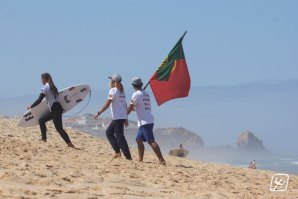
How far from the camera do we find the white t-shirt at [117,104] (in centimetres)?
1112

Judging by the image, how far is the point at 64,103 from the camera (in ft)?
43.9

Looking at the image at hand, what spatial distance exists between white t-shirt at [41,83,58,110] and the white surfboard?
0.49 m

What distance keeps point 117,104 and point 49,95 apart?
5.08ft

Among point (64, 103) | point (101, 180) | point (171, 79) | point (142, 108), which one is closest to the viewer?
point (101, 180)

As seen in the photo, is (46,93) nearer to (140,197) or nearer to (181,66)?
(181,66)

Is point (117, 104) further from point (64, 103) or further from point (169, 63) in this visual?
point (64, 103)

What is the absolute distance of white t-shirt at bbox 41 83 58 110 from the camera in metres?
12.1

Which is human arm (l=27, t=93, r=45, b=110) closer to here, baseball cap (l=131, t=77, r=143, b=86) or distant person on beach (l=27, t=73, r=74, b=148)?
distant person on beach (l=27, t=73, r=74, b=148)

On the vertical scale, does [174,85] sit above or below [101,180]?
above

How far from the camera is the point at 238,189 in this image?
9352 mm

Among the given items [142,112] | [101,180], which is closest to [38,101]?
[142,112]

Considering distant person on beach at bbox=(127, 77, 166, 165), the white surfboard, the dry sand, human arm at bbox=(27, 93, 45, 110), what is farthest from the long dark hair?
distant person on beach at bbox=(127, 77, 166, 165)

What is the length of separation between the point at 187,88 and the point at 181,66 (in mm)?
428

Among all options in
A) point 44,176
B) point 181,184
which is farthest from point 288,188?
point 44,176
